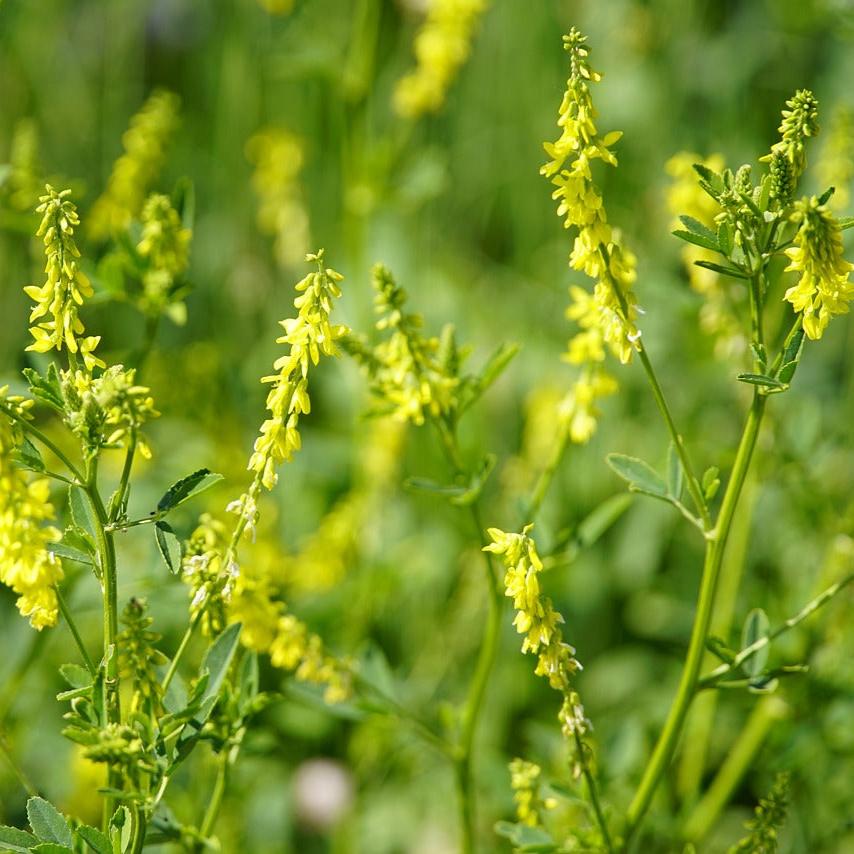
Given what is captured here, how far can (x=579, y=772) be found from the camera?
1.64 metres

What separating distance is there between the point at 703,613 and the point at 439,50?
1.86 meters

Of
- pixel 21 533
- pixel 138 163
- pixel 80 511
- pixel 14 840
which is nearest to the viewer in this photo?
pixel 21 533

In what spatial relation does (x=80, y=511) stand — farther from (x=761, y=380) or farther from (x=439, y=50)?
(x=439, y=50)

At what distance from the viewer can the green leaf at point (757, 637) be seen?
5.83ft

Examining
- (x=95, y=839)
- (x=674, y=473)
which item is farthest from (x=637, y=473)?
(x=95, y=839)

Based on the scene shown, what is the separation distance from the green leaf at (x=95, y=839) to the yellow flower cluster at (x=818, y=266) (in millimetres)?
1091

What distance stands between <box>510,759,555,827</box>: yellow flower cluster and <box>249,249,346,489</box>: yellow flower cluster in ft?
2.14

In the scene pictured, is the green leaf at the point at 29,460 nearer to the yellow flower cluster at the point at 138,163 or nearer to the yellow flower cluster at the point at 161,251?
the yellow flower cluster at the point at 161,251

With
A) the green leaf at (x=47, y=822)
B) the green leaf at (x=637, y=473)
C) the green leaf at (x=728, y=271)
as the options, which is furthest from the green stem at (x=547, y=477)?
the green leaf at (x=47, y=822)

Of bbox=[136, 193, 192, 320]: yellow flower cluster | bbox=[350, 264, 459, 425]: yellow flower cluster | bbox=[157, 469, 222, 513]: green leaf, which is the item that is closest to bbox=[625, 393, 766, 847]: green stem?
bbox=[350, 264, 459, 425]: yellow flower cluster

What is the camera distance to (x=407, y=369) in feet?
5.86

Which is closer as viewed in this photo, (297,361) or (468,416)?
(297,361)

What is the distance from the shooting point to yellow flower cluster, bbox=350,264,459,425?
1.77 meters

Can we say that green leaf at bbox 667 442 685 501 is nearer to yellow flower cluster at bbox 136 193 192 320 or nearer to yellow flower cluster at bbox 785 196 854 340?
yellow flower cluster at bbox 785 196 854 340
